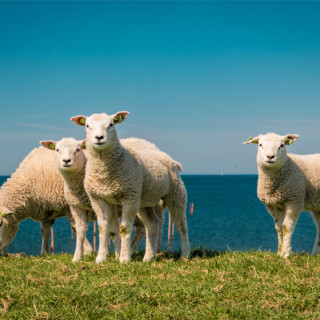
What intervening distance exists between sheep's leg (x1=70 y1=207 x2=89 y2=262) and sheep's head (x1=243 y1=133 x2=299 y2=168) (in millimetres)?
3216

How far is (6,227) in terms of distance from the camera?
8609mm

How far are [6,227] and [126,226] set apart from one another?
10.5 feet

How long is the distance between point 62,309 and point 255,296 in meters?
2.20

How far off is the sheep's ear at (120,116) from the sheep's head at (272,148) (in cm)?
233

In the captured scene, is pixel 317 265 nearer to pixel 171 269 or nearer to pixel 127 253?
pixel 171 269

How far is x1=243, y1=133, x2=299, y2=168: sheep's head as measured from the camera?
275 inches

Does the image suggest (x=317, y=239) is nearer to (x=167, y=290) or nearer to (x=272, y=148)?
(x=272, y=148)

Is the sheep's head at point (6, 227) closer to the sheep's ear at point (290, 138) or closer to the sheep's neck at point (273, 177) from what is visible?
the sheep's neck at point (273, 177)

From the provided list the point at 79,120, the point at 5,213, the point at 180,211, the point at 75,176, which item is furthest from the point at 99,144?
the point at 5,213

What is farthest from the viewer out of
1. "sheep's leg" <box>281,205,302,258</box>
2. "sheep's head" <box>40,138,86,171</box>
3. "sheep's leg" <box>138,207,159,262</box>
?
"sheep's leg" <box>138,207,159,262</box>

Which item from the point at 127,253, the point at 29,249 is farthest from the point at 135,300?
the point at 29,249

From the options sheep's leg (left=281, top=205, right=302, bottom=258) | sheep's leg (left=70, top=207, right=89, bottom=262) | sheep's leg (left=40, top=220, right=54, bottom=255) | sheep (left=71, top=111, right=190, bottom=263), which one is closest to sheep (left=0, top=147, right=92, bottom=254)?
sheep's leg (left=40, top=220, right=54, bottom=255)

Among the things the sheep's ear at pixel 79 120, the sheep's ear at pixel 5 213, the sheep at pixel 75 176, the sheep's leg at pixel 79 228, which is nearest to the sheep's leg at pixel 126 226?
the sheep at pixel 75 176

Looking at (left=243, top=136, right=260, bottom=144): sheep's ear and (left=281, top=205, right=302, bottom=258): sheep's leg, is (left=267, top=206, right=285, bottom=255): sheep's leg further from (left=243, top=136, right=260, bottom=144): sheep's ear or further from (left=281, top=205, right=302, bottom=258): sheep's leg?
(left=243, top=136, right=260, bottom=144): sheep's ear
